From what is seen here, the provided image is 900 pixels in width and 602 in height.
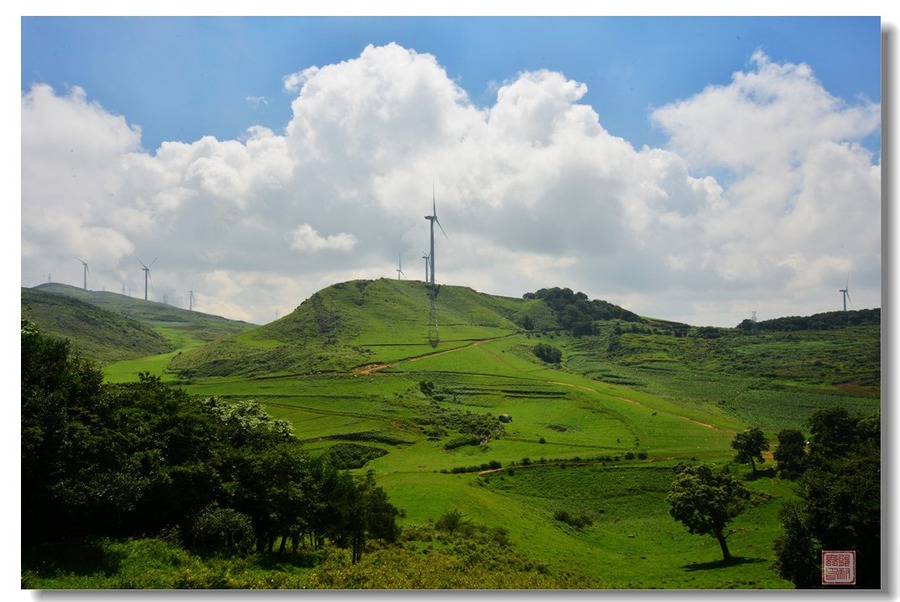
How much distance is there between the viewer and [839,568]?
18500mm

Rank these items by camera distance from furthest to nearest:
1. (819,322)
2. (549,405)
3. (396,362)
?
(819,322) < (396,362) < (549,405)

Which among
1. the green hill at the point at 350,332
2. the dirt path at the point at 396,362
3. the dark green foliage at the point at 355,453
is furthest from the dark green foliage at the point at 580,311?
the dark green foliage at the point at 355,453

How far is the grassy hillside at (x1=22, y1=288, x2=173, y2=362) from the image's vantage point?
13688cm

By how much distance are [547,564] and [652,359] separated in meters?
106

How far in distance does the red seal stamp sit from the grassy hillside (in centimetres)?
13804

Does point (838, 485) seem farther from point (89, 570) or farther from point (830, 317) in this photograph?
point (830, 317)

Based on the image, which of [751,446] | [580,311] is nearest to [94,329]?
[580,311]

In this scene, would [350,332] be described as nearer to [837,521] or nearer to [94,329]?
[94,329]

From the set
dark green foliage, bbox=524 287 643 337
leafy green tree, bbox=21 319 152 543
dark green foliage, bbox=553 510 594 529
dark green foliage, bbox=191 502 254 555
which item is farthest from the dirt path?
leafy green tree, bbox=21 319 152 543

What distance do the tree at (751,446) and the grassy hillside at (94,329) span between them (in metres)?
127

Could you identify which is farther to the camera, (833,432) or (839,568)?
(833,432)

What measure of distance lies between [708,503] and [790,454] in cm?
2312

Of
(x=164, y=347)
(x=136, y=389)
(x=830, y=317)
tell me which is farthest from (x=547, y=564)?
(x=164, y=347)

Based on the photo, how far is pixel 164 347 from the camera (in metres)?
168
